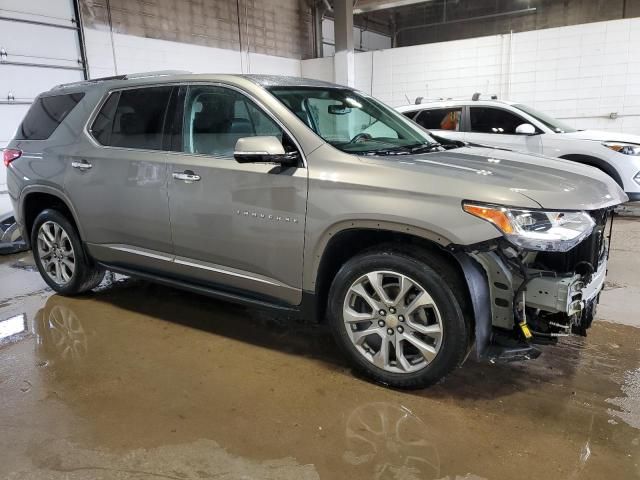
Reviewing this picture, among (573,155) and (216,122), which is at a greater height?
(216,122)

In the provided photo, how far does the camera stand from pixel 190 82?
331 cm

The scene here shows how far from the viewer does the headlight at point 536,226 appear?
2.27 metres

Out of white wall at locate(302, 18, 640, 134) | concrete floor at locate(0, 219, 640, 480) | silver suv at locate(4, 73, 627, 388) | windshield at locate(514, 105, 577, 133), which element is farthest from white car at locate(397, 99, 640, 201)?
silver suv at locate(4, 73, 627, 388)

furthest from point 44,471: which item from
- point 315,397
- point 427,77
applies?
point 427,77

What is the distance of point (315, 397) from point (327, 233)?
2.92 feet

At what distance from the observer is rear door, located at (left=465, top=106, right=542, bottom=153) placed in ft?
23.5

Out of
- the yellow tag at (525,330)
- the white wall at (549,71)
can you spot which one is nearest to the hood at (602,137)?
the white wall at (549,71)

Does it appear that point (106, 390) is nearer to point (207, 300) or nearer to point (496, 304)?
point (207, 300)

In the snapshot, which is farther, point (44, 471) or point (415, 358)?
point (415, 358)

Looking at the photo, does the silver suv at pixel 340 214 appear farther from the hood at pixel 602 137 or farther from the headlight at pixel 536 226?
the hood at pixel 602 137

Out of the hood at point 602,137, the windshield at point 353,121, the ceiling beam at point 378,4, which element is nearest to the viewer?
the windshield at point 353,121

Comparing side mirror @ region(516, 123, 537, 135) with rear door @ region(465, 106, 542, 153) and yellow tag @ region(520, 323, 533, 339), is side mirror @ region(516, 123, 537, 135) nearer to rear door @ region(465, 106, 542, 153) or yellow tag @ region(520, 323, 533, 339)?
rear door @ region(465, 106, 542, 153)

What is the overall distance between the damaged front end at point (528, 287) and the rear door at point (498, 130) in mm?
4949

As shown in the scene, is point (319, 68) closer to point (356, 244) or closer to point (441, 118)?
point (441, 118)
